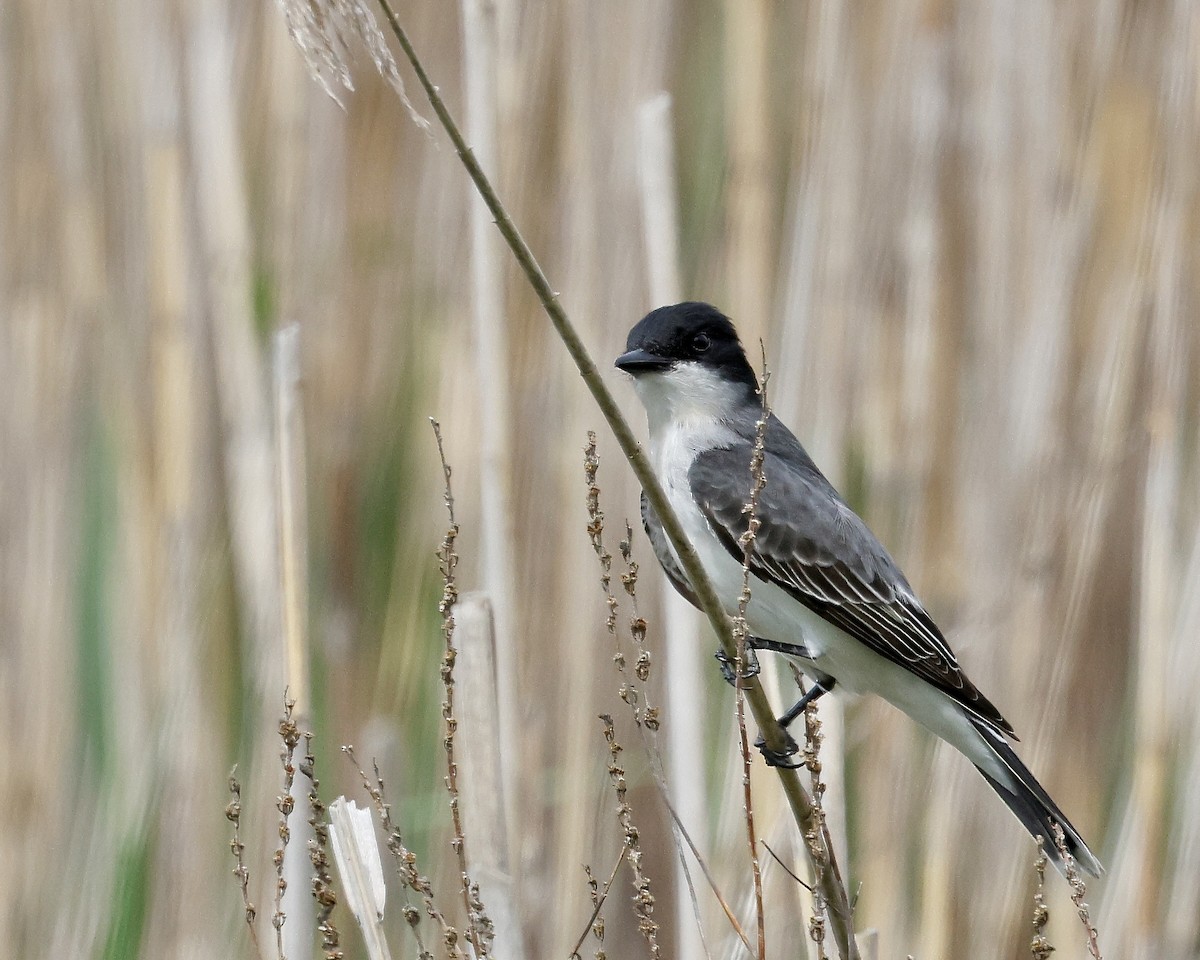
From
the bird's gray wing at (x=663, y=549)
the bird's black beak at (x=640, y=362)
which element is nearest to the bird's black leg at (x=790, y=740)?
the bird's gray wing at (x=663, y=549)

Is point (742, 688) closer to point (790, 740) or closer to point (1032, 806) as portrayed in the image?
point (790, 740)

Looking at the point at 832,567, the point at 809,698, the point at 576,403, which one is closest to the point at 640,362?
the point at 576,403

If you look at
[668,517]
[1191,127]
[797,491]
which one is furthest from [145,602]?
[1191,127]

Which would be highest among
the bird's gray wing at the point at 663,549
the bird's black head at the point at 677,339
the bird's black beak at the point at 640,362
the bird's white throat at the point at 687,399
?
the bird's black head at the point at 677,339

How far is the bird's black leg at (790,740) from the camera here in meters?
1.59

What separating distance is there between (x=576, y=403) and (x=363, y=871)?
49.1 inches

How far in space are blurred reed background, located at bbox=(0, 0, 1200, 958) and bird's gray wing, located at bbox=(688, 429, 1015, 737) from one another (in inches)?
8.1

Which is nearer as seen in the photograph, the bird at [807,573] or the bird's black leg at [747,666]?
the bird's black leg at [747,666]

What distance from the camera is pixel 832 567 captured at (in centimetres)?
233

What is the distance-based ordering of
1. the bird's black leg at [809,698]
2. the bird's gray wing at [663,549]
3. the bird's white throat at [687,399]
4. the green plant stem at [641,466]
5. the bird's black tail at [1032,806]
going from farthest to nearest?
the bird's white throat at [687,399] → the bird's gray wing at [663,549] → the bird's black tail at [1032,806] → the bird's black leg at [809,698] → the green plant stem at [641,466]

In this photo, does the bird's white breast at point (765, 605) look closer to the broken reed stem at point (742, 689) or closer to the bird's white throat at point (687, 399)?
the bird's white throat at point (687, 399)

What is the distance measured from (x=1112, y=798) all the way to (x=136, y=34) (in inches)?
92.8

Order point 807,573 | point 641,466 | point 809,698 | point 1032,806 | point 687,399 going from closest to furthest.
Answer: point 641,466 → point 809,698 → point 1032,806 → point 807,573 → point 687,399

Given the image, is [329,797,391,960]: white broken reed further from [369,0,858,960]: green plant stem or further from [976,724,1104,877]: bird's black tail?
[976,724,1104,877]: bird's black tail
